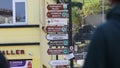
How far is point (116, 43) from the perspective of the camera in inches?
130

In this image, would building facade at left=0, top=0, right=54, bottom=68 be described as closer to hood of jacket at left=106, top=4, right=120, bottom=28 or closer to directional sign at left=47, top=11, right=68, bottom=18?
directional sign at left=47, top=11, right=68, bottom=18

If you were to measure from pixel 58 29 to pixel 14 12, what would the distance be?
4.78m

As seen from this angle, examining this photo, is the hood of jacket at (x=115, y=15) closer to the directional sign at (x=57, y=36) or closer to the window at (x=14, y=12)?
the directional sign at (x=57, y=36)

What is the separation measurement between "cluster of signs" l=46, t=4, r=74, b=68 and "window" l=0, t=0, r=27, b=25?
4.24 metres

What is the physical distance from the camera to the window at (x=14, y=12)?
938 inches

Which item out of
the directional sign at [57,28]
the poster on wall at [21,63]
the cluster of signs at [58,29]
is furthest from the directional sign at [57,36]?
the poster on wall at [21,63]

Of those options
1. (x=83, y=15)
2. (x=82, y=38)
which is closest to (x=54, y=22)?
(x=82, y=38)

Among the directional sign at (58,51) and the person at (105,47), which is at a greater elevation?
the person at (105,47)

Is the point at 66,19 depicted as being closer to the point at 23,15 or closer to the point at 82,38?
the point at 23,15

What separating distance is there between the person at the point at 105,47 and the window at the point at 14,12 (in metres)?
20.5

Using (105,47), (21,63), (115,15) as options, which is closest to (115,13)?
(115,15)

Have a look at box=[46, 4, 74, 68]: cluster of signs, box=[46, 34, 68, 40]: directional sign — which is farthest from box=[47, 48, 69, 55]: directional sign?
box=[46, 34, 68, 40]: directional sign

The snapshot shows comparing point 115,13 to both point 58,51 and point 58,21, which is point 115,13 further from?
point 58,51

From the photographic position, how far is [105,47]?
3.28m
